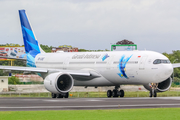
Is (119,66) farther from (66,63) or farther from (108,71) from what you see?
(66,63)

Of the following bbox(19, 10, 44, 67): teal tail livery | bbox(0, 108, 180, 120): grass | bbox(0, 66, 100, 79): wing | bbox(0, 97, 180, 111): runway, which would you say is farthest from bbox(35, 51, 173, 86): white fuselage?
bbox(0, 108, 180, 120): grass

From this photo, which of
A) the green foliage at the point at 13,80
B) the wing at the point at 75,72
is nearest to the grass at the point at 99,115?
the wing at the point at 75,72

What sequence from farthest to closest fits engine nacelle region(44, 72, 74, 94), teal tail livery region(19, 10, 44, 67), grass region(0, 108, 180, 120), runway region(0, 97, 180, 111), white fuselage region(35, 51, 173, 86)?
teal tail livery region(19, 10, 44, 67) → engine nacelle region(44, 72, 74, 94) → white fuselage region(35, 51, 173, 86) → runway region(0, 97, 180, 111) → grass region(0, 108, 180, 120)

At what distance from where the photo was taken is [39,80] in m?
64.1

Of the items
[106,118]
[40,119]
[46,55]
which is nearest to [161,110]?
[106,118]

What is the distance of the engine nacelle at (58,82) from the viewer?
121 ft

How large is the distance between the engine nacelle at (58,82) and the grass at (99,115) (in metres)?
15.0

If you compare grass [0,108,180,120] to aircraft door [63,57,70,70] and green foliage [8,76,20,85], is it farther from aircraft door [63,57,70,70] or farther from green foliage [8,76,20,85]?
green foliage [8,76,20,85]

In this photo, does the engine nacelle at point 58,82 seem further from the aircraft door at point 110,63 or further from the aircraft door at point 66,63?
the aircraft door at point 66,63

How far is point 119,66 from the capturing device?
1517 inches

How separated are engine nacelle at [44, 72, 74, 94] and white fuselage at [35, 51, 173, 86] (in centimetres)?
333

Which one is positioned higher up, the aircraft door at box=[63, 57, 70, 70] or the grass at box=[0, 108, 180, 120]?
the aircraft door at box=[63, 57, 70, 70]

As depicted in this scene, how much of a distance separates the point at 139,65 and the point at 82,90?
31.5 meters

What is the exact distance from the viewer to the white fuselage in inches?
1422
